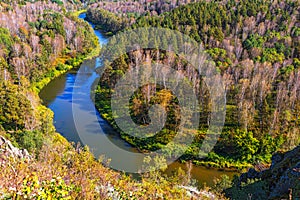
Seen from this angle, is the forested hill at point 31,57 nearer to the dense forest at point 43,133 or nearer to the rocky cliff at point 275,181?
the dense forest at point 43,133

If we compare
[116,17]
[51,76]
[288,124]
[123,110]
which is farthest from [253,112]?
[116,17]

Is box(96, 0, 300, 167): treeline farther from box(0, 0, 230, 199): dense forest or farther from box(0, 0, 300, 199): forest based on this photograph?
box(0, 0, 230, 199): dense forest

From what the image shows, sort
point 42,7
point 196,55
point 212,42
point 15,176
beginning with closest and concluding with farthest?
point 15,176 < point 196,55 < point 212,42 < point 42,7

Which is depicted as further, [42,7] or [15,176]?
[42,7]

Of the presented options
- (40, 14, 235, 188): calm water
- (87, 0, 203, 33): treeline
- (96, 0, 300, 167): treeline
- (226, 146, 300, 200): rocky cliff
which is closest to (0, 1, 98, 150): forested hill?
(40, 14, 235, 188): calm water

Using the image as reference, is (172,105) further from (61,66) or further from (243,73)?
(61,66)

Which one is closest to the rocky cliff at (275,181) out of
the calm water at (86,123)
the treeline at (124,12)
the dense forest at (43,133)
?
the dense forest at (43,133)

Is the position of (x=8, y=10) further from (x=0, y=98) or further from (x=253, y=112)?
(x=253, y=112)
